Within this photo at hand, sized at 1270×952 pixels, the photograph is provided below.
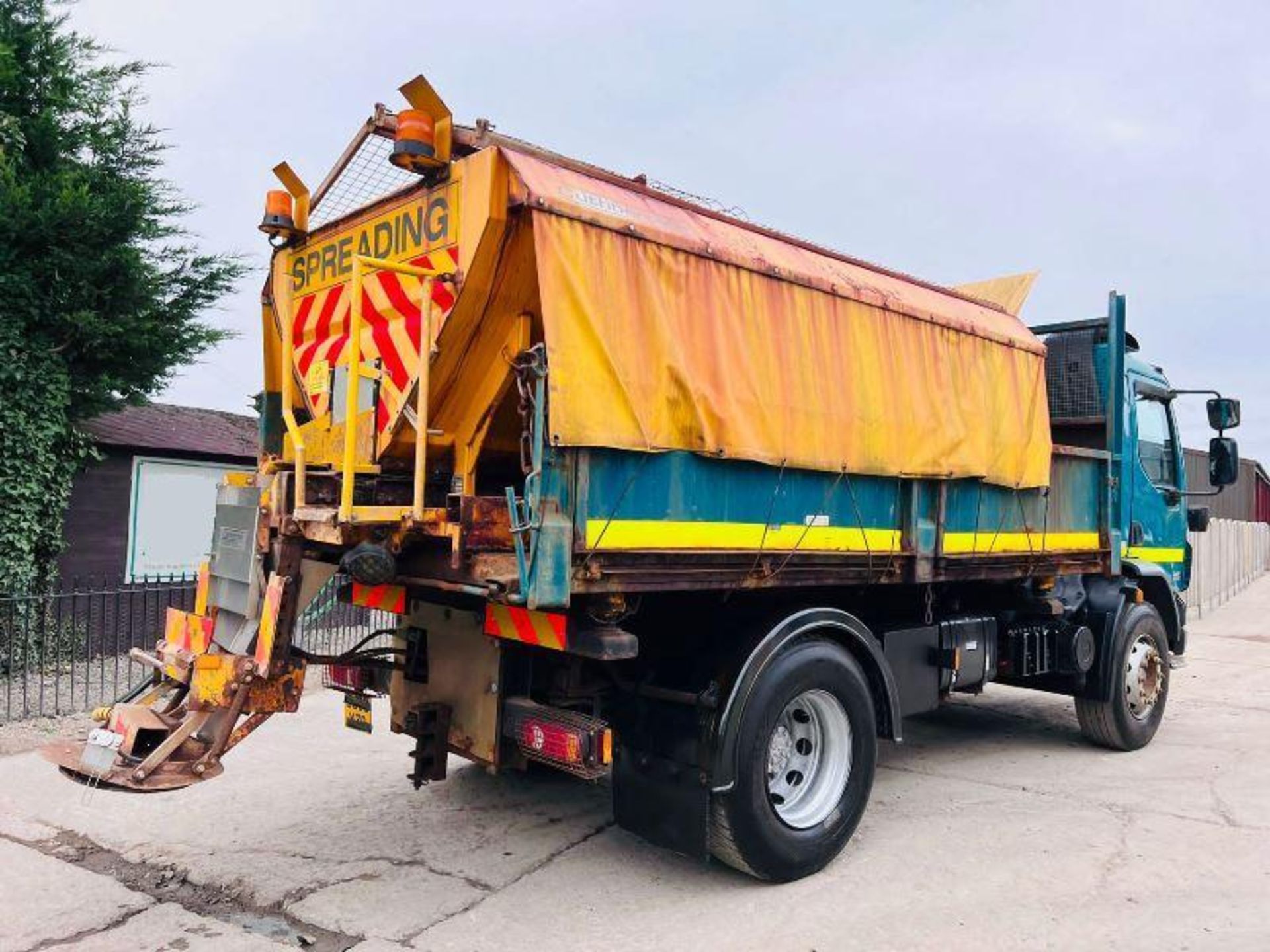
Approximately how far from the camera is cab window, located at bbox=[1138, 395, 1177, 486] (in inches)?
281

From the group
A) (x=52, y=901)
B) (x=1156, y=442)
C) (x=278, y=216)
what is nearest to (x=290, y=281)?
(x=278, y=216)

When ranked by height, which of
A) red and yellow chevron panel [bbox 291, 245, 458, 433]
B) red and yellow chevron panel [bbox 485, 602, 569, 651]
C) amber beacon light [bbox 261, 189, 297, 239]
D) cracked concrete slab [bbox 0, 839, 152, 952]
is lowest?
cracked concrete slab [bbox 0, 839, 152, 952]

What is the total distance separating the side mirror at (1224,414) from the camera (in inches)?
279

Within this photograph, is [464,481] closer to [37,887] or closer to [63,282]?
[37,887]

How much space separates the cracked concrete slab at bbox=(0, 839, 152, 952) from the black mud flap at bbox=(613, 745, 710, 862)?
2076 millimetres

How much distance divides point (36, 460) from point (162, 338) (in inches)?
64.1

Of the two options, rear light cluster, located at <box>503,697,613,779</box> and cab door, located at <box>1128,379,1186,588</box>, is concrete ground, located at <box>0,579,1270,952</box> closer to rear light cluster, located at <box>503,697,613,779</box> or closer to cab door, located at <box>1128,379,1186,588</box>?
rear light cluster, located at <box>503,697,613,779</box>

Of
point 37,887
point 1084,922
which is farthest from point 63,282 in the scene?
point 1084,922

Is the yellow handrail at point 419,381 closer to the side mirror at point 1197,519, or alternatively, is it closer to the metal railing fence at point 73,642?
the metal railing fence at point 73,642

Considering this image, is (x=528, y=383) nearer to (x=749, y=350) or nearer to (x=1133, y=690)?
(x=749, y=350)

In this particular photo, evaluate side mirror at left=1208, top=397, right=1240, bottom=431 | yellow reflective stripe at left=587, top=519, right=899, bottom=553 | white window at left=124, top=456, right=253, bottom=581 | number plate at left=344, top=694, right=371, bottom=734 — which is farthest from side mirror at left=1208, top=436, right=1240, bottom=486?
white window at left=124, top=456, right=253, bottom=581

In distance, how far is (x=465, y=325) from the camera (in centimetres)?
383

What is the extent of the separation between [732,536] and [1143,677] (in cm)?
449

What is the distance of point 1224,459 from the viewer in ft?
23.9
